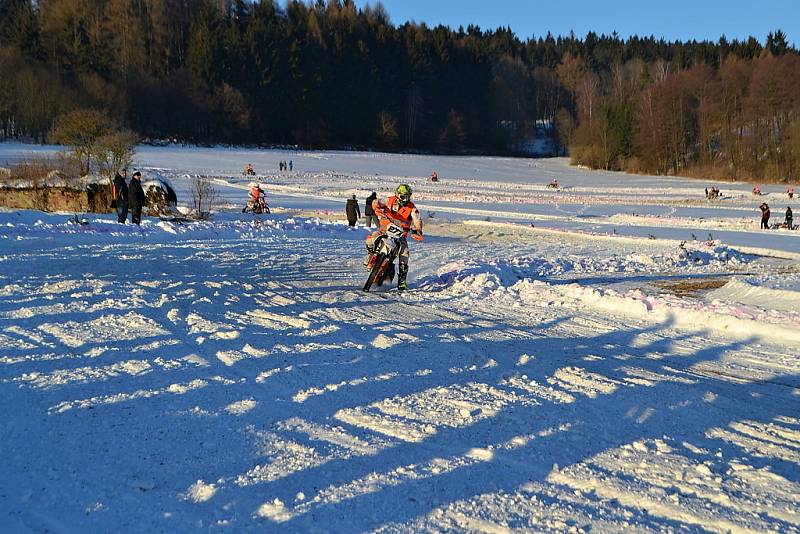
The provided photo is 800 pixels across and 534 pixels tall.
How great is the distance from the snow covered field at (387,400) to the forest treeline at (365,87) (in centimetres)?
7233

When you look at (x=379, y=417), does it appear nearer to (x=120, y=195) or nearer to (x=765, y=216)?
(x=120, y=195)

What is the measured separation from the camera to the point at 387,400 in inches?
217

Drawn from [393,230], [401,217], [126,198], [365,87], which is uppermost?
[365,87]

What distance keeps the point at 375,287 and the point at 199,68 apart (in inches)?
4042

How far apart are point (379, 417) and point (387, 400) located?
40 cm

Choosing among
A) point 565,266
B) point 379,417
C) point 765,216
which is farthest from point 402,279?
point 765,216

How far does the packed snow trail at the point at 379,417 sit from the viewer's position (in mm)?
3771

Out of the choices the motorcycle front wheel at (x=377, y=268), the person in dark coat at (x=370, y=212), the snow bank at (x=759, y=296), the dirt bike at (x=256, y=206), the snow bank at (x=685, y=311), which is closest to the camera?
the snow bank at (x=685, y=311)

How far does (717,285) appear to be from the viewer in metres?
12.9

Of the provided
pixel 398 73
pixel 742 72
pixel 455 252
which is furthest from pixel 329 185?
pixel 398 73

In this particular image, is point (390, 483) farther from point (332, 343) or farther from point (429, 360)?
point (332, 343)

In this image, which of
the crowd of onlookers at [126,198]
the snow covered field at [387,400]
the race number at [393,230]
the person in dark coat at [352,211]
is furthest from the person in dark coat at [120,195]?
the race number at [393,230]

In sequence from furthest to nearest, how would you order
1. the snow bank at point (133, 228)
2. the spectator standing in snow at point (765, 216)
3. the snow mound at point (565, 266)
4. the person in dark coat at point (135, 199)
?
the spectator standing in snow at point (765, 216)
the person in dark coat at point (135, 199)
the snow bank at point (133, 228)
the snow mound at point (565, 266)

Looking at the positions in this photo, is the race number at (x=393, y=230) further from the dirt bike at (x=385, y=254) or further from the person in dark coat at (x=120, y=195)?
the person in dark coat at (x=120, y=195)
